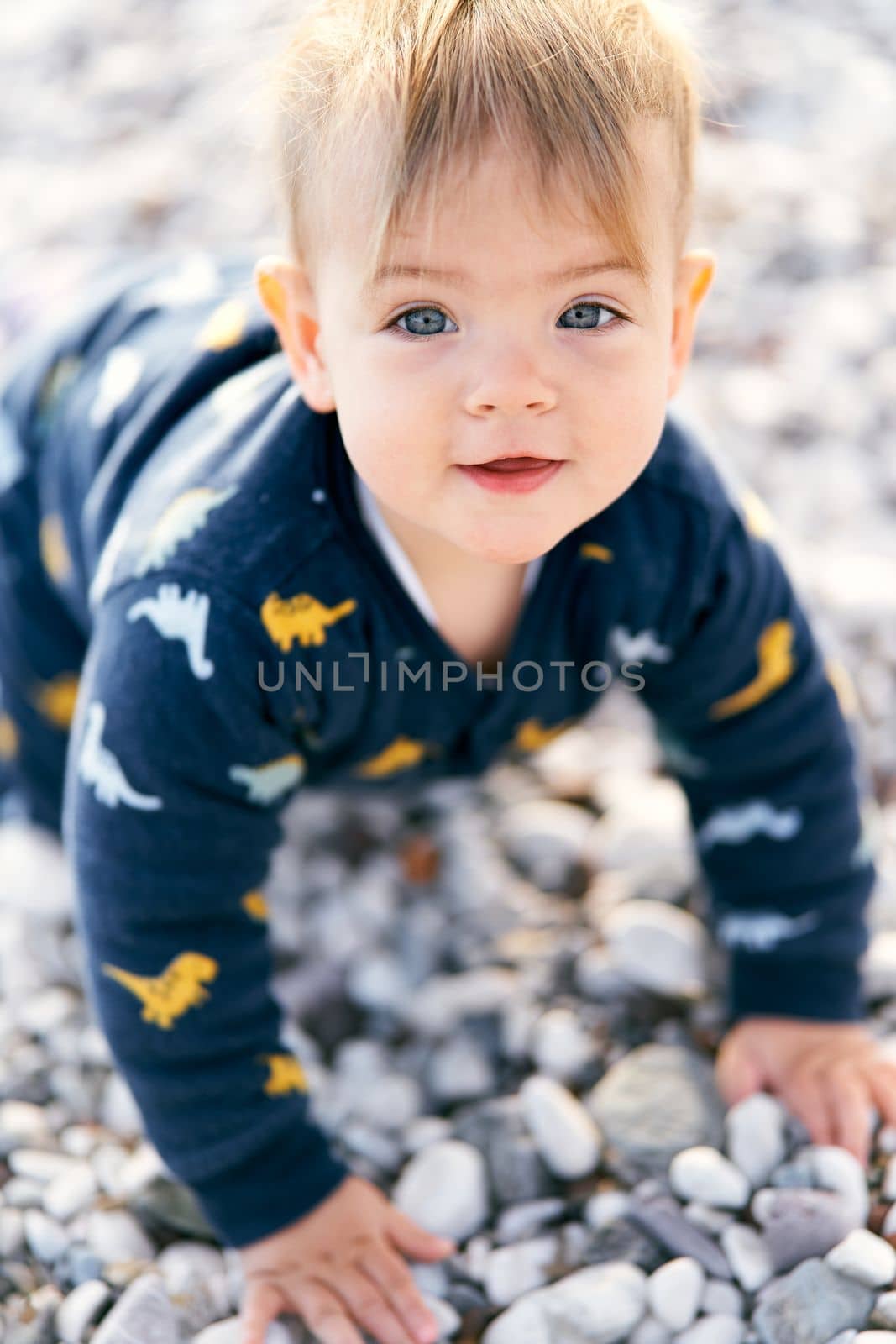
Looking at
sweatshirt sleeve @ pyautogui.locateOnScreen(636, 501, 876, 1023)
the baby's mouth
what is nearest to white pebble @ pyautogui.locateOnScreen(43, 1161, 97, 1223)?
sweatshirt sleeve @ pyautogui.locateOnScreen(636, 501, 876, 1023)

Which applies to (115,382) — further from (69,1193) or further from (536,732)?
(69,1193)

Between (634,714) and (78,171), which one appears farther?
(78,171)

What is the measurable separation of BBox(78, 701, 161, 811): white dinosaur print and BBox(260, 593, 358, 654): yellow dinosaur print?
13 centimetres

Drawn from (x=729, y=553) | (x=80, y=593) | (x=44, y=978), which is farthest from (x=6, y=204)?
(x=729, y=553)

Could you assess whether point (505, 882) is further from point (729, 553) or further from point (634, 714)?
point (729, 553)

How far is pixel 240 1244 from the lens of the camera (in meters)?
1.03

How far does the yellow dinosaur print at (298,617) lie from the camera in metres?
0.93

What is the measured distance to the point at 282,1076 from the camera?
103 cm

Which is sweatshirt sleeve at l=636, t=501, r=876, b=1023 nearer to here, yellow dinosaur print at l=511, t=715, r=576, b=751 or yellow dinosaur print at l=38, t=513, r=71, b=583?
yellow dinosaur print at l=511, t=715, r=576, b=751

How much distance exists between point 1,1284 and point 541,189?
867 millimetres

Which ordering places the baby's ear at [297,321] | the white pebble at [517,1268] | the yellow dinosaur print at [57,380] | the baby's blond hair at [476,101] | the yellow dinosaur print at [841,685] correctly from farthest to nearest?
the yellow dinosaur print at [57,380] → the yellow dinosaur print at [841,685] → the white pebble at [517,1268] → the baby's ear at [297,321] → the baby's blond hair at [476,101]

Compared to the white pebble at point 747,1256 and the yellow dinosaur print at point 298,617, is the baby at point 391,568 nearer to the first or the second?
the yellow dinosaur print at point 298,617

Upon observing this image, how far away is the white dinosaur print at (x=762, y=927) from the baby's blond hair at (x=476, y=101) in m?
0.60

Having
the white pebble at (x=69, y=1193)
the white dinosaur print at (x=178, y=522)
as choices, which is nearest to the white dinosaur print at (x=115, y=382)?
the white dinosaur print at (x=178, y=522)
